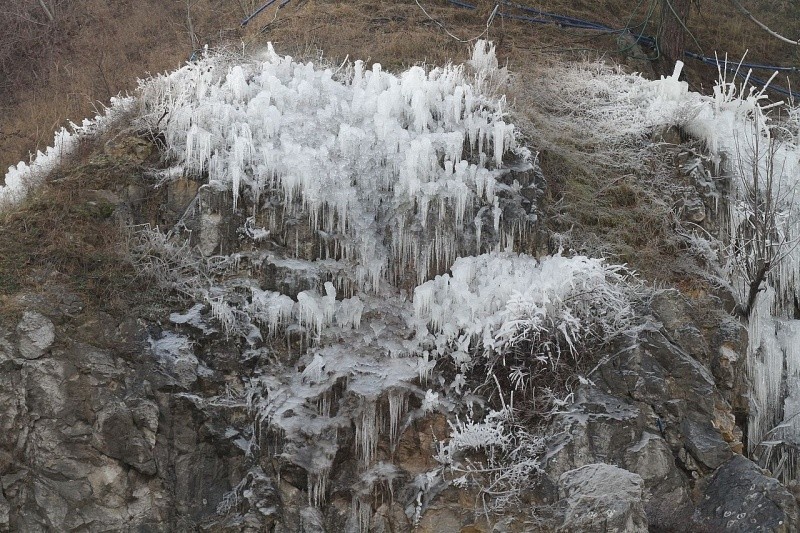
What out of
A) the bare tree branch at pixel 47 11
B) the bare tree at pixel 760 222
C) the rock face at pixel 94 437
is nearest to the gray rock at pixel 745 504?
the bare tree at pixel 760 222

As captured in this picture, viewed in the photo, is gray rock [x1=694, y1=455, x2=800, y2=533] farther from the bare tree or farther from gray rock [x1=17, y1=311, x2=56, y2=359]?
gray rock [x1=17, y1=311, x2=56, y2=359]

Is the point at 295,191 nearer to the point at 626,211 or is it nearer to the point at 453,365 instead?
the point at 453,365

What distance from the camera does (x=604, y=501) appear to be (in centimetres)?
704

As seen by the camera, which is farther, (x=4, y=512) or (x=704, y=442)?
(x=704, y=442)

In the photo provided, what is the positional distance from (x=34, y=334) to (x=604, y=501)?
5.90 meters

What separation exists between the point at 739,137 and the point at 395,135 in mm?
4980

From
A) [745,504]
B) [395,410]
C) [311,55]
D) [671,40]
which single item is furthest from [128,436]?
[671,40]

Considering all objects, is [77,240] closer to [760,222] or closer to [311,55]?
[311,55]

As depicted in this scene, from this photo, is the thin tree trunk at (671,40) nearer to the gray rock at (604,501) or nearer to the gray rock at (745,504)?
the gray rock at (745,504)

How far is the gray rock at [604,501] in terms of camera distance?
6.95 m

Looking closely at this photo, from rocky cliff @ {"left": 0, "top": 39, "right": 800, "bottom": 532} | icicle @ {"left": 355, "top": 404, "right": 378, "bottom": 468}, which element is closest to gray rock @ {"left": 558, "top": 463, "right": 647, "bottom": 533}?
rocky cliff @ {"left": 0, "top": 39, "right": 800, "bottom": 532}

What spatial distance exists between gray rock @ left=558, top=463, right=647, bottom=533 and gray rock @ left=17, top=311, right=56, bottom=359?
5.41m

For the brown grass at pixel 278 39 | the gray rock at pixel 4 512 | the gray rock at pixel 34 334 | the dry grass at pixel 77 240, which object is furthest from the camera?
the brown grass at pixel 278 39

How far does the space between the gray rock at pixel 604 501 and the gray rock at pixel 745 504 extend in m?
0.91
